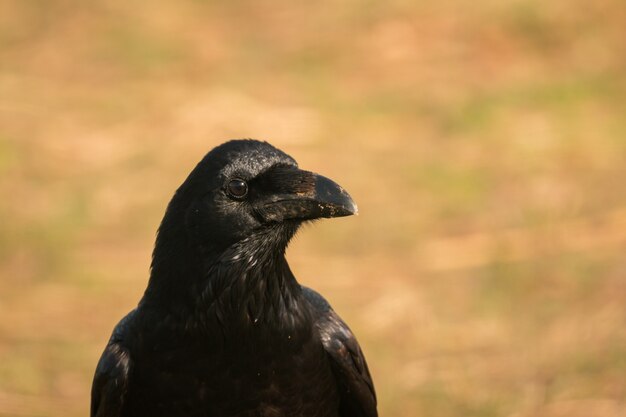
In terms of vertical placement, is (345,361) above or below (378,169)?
below

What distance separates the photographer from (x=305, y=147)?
12.4 metres

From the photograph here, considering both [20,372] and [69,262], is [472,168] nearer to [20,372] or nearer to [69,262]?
[69,262]

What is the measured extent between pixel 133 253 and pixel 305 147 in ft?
8.31

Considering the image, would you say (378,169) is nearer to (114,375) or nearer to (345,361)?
(345,361)

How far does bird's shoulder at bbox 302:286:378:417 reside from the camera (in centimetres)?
551

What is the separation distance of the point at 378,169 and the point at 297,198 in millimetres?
7045

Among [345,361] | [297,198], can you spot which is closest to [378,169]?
[345,361]

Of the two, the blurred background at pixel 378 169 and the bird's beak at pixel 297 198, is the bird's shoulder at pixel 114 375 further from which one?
the blurred background at pixel 378 169

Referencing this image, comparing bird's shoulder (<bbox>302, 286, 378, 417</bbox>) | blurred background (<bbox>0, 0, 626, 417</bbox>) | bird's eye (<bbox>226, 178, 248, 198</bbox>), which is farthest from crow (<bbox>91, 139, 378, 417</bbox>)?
blurred background (<bbox>0, 0, 626, 417</bbox>)

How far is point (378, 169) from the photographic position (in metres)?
12.0

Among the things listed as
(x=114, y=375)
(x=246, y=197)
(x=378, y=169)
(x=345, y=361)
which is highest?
(x=378, y=169)

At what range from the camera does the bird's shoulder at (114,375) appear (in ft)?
17.0

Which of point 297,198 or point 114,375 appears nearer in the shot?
point 297,198

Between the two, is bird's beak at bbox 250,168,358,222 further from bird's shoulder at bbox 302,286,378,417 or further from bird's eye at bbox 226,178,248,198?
bird's shoulder at bbox 302,286,378,417
